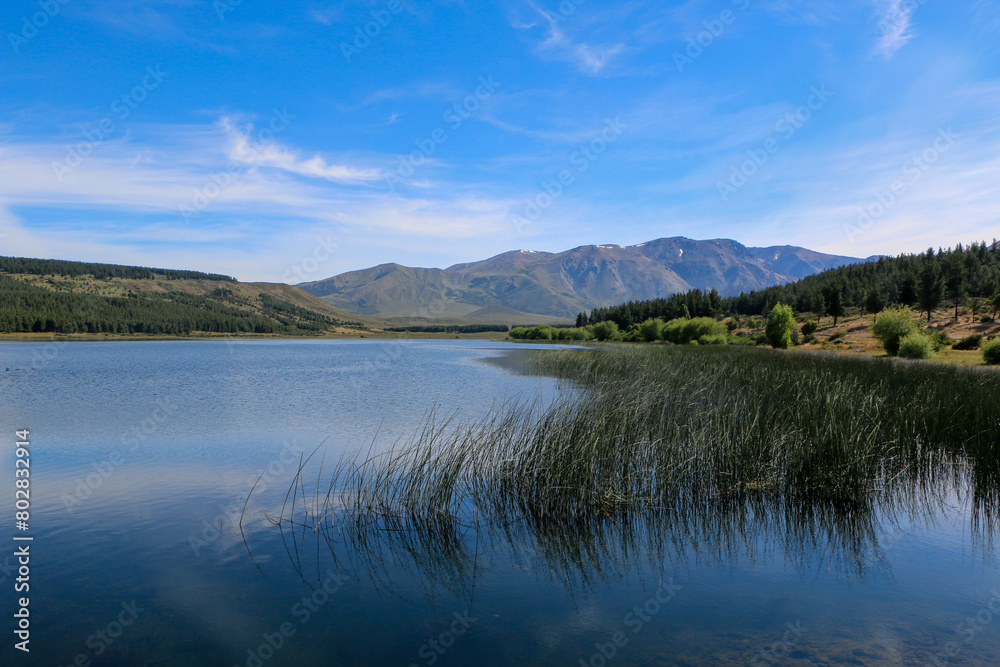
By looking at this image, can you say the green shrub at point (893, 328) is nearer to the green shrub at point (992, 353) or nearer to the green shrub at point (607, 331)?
the green shrub at point (992, 353)

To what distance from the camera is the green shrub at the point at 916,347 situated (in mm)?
36469

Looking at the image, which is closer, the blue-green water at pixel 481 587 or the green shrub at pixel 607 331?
the blue-green water at pixel 481 587

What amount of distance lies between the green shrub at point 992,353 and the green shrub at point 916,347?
3528mm

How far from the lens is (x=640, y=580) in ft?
21.3

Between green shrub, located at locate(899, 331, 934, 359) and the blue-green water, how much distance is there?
114 ft

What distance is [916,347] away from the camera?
36.7 m

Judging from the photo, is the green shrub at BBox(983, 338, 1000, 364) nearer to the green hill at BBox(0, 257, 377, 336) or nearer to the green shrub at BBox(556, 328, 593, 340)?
the green shrub at BBox(556, 328, 593, 340)

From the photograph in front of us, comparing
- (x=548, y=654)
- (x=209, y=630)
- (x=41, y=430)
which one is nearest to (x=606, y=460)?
(x=548, y=654)

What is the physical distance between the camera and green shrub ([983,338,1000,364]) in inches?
1247

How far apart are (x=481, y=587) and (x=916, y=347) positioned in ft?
139

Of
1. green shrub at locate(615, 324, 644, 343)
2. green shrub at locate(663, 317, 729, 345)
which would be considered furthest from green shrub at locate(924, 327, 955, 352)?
green shrub at locate(615, 324, 644, 343)

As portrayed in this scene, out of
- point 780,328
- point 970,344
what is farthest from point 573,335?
point 970,344

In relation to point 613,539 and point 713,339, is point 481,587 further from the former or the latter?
point 713,339

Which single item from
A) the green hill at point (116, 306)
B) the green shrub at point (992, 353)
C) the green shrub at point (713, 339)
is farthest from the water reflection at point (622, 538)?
the green hill at point (116, 306)
